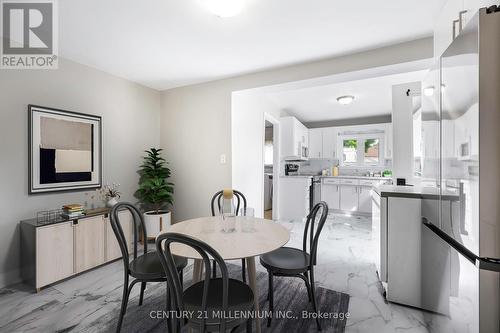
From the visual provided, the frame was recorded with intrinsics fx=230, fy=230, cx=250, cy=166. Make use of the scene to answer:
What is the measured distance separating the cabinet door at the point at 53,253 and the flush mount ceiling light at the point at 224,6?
2.51 m

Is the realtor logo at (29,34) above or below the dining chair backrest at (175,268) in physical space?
above

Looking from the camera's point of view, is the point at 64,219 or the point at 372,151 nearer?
the point at 64,219

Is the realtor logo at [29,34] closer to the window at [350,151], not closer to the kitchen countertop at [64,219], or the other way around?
the kitchen countertop at [64,219]

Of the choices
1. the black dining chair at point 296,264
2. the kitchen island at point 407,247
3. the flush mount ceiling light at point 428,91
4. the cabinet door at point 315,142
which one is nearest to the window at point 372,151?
the cabinet door at point 315,142

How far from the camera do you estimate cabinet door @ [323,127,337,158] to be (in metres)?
6.19

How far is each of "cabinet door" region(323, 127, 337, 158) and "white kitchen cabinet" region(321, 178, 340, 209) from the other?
2.57ft

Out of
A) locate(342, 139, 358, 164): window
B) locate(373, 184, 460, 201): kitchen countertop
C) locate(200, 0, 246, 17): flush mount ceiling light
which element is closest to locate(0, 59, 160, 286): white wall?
locate(200, 0, 246, 17): flush mount ceiling light

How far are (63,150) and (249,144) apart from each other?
2.48 metres

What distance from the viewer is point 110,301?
207 cm

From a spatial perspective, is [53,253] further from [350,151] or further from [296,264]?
[350,151]

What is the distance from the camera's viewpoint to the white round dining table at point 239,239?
1.34m

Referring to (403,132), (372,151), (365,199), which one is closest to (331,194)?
(365,199)

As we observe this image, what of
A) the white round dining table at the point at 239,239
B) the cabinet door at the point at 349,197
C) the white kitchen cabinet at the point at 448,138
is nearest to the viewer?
the white kitchen cabinet at the point at 448,138

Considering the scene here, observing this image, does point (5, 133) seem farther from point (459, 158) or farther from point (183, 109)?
point (459, 158)
